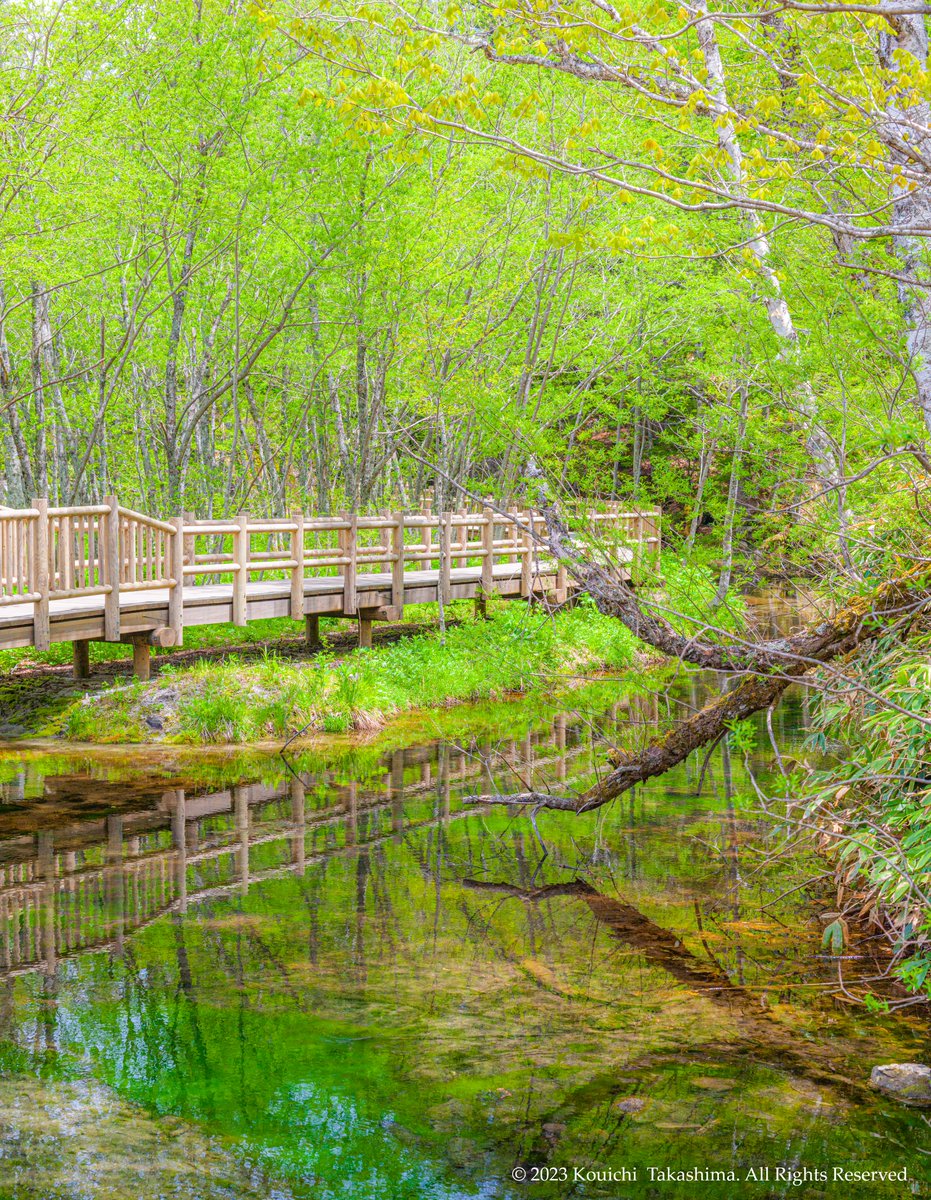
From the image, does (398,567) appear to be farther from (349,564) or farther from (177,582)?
(177,582)

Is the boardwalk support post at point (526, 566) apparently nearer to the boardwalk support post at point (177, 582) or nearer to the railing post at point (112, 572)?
the boardwalk support post at point (177, 582)

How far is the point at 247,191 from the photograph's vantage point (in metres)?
14.6

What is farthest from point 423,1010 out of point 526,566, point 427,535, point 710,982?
point 526,566

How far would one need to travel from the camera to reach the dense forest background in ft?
26.2

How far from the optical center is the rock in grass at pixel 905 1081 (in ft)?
15.7

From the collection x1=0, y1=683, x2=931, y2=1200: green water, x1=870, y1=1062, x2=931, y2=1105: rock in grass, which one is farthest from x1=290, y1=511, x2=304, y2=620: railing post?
x1=870, y1=1062, x2=931, y2=1105: rock in grass

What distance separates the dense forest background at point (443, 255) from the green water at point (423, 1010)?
230cm

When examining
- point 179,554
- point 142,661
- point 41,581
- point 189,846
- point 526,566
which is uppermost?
point 179,554

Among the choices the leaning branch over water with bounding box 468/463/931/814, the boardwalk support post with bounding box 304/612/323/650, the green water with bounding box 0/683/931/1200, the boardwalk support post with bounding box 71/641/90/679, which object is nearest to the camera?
the green water with bounding box 0/683/931/1200

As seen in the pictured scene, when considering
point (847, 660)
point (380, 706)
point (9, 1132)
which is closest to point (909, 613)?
point (847, 660)

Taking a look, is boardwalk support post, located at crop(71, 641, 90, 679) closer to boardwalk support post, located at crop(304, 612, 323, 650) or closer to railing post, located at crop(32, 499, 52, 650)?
railing post, located at crop(32, 499, 52, 650)

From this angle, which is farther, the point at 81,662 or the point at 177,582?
Result: the point at 81,662

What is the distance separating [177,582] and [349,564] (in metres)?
2.65

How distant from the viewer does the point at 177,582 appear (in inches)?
491
